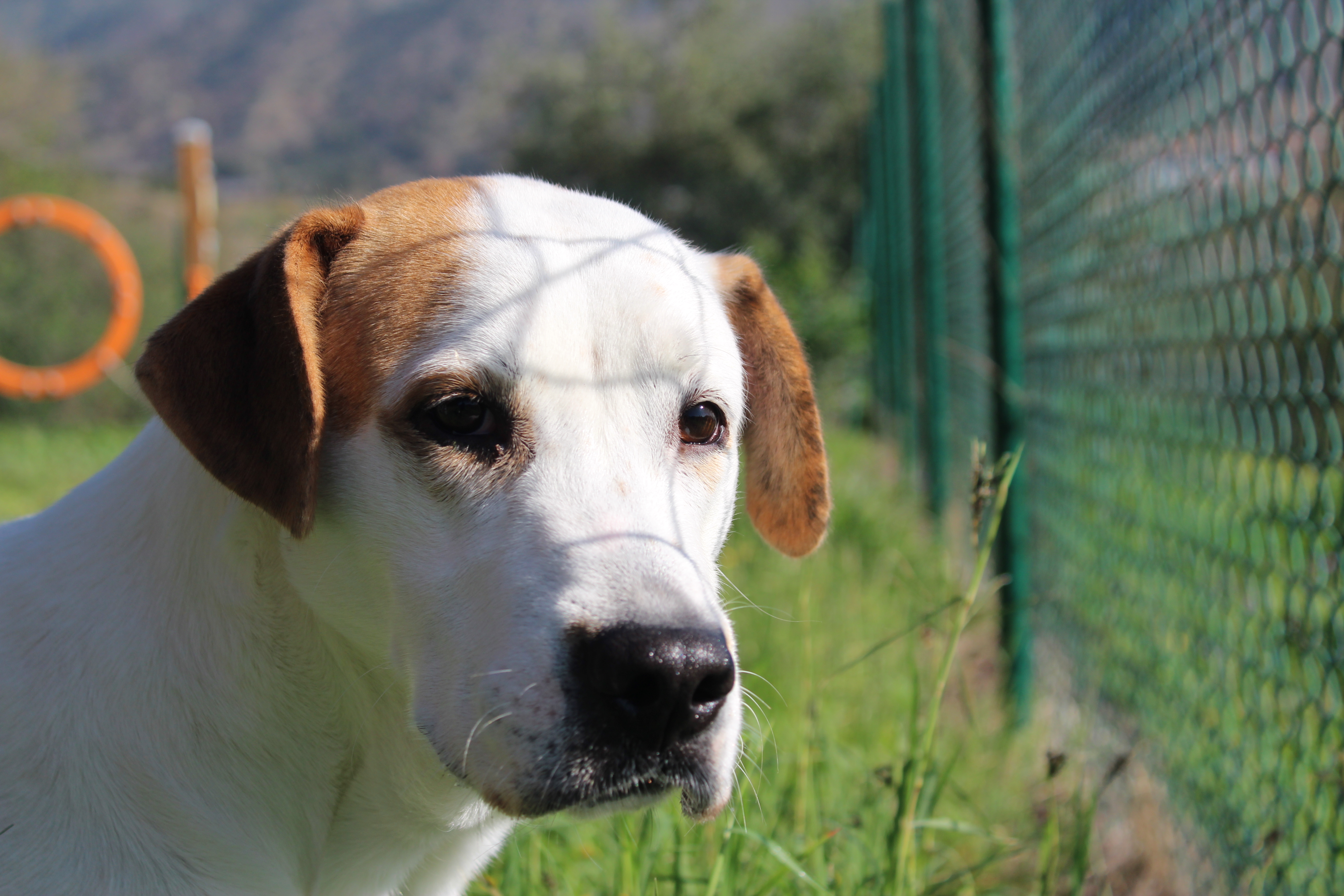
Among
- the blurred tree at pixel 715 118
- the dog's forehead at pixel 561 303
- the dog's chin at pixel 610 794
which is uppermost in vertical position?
the blurred tree at pixel 715 118

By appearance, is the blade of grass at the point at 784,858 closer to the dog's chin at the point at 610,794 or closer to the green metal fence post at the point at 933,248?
the dog's chin at the point at 610,794

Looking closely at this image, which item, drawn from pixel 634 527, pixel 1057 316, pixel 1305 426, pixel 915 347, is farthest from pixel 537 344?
pixel 915 347

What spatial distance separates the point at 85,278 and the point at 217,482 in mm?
19565

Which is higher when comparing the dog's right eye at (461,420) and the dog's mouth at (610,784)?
the dog's right eye at (461,420)

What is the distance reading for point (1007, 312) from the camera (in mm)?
4047

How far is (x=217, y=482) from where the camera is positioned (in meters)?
1.87

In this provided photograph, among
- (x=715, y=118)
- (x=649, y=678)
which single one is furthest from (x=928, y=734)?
(x=715, y=118)

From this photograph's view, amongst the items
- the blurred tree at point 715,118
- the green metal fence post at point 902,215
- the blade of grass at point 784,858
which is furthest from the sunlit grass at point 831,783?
the blurred tree at point 715,118

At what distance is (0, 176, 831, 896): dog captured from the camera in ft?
5.08

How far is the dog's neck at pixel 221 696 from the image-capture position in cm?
171

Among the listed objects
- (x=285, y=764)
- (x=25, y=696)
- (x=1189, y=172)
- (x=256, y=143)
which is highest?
(x=256, y=143)

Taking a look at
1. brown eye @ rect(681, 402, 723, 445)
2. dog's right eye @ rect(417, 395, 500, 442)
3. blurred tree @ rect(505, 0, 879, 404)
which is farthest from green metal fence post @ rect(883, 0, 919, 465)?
blurred tree @ rect(505, 0, 879, 404)

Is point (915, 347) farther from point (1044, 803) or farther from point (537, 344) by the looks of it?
point (537, 344)

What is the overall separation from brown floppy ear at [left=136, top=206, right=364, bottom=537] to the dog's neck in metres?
0.16
